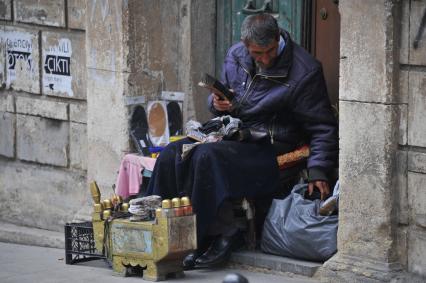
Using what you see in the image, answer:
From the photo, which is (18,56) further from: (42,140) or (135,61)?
(135,61)

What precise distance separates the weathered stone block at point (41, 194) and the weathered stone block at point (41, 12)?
1085 millimetres

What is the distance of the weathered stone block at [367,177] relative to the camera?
240 inches

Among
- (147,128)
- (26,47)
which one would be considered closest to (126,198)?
(147,128)

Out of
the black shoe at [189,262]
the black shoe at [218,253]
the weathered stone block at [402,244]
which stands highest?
the weathered stone block at [402,244]

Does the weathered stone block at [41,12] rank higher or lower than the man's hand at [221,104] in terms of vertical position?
higher

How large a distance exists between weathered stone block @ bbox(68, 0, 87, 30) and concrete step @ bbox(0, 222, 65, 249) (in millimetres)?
1510

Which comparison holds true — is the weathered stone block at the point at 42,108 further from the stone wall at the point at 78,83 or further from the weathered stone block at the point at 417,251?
the weathered stone block at the point at 417,251

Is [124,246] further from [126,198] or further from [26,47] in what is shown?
[26,47]

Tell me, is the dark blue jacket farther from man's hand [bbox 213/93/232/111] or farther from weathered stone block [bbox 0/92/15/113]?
weathered stone block [bbox 0/92/15/113]

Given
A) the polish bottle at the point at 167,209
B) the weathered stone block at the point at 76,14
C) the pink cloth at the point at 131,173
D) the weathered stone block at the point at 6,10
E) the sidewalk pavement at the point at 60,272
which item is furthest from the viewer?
the weathered stone block at the point at 6,10

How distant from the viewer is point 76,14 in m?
8.09

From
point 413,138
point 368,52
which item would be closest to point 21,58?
point 368,52

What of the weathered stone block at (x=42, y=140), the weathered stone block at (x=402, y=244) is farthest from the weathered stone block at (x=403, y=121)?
the weathered stone block at (x=42, y=140)

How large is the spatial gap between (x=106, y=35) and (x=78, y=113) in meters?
0.73
